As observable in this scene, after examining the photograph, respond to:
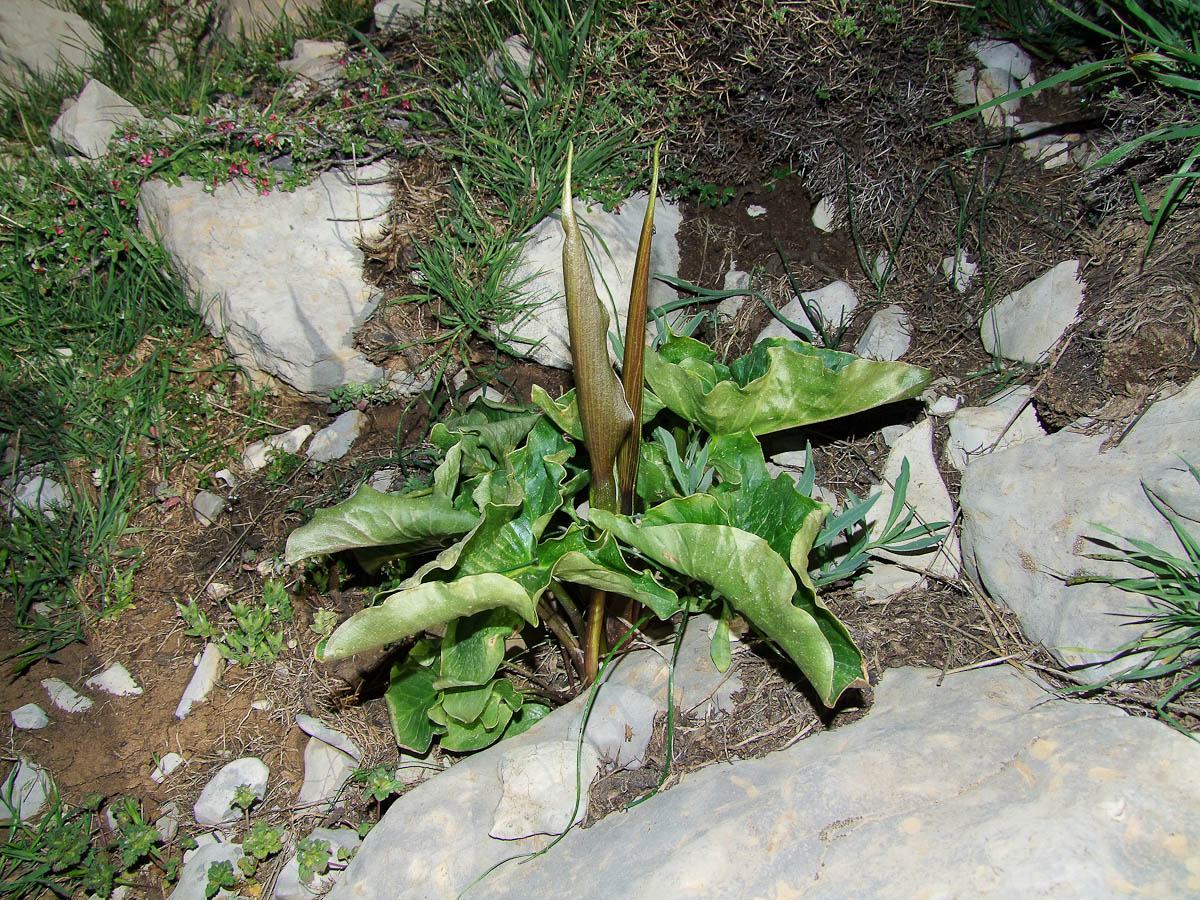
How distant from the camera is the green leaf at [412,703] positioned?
2.20 metres

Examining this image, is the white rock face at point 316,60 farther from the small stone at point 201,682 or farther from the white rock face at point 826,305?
the small stone at point 201,682

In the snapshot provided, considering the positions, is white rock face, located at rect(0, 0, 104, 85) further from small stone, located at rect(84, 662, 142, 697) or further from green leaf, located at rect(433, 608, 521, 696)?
green leaf, located at rect(433, 608, 521, 696)

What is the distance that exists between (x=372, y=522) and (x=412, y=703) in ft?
1.87

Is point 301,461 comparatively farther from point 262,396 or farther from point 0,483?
point 0,483

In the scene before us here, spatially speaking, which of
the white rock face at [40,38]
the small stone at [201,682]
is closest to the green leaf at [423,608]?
the small stone at [201,682]

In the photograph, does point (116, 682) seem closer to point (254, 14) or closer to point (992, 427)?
point (992, 427)

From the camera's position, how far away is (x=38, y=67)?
405cm

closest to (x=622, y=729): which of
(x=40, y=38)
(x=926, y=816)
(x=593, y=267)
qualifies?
(x=926, y=816)

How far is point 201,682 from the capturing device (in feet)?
8.54

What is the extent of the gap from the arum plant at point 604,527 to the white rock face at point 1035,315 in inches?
21.5

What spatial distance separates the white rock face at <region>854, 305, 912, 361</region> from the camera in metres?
2.59

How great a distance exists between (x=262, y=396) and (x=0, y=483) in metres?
0.93

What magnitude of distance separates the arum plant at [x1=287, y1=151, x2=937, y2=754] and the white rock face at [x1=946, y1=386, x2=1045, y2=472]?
0.28 meters

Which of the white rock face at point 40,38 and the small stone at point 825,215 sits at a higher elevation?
the white rock face at point 40,38
